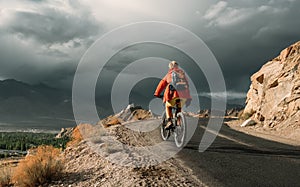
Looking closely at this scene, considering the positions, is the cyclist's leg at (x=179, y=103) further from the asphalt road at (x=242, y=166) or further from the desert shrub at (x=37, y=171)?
the desert shrub at (x=37, y=171)

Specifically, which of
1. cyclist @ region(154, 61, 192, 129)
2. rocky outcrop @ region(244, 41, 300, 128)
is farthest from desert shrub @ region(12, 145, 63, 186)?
rocky outcrop @ region(244, 41, 300, 128)

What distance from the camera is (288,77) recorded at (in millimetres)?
25719

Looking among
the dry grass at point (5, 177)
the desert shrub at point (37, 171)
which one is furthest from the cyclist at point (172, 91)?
the dry grass at point (5, 177)

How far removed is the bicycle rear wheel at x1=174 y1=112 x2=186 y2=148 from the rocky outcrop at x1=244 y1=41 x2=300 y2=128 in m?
13.1

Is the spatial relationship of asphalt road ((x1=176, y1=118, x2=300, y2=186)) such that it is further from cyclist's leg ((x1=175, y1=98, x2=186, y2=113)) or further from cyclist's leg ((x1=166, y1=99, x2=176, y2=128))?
cyclist's leg ((x1=175, y1=98, x2=186, y2=113))

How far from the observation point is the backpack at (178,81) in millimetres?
11086

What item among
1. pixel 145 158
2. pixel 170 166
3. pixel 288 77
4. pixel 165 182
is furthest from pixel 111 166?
pixel 288 77

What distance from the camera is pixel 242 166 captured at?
832 centimetres

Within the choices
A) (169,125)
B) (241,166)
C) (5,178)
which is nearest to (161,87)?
(169,125)

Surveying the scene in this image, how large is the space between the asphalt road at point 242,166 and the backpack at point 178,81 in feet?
7.47

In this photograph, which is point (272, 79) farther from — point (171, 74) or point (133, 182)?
point (133, 182)

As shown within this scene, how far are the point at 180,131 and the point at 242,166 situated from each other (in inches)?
146

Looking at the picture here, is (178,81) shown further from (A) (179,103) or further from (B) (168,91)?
(A) (179,103)

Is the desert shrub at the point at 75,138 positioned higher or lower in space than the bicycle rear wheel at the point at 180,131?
lower
